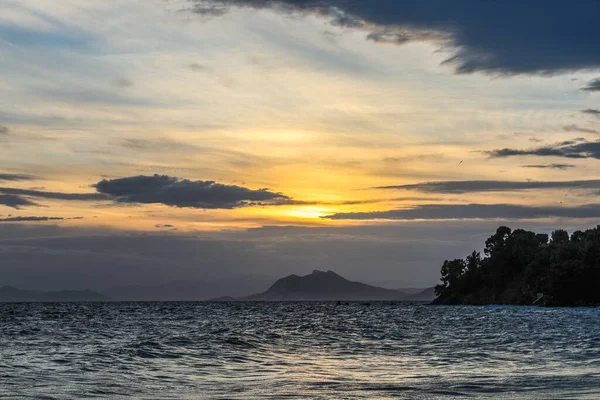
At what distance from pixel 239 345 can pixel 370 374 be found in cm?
2079

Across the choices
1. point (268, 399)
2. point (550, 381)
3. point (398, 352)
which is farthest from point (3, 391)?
point (398, 352)

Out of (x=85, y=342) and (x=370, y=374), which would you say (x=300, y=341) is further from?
(x=370, y=374)

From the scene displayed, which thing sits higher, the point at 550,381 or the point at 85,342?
the point at 550,381

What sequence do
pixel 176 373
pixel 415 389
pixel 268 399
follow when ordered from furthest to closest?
1. pixel 176 373
2. pixel 415 389
3. pixel 268 399

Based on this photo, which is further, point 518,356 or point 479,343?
point 479,343

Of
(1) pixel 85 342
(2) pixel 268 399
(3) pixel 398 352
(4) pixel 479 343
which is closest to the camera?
(2) pixel 268 399

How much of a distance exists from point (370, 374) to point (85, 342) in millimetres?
29756

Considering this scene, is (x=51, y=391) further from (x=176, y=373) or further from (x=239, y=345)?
(x=239, y=345)

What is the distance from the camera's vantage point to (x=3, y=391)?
1048 inches

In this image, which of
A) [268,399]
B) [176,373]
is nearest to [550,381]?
[268,399]

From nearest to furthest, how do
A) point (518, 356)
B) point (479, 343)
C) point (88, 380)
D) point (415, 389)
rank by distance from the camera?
1. point (415, 389)
2. point (88, 380)
3. point (518, 356)
4. point (479, 343)

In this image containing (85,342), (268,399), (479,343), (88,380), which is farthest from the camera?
(85,342)

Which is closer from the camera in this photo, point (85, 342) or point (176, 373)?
point (176, 373)

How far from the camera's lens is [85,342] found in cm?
5456
